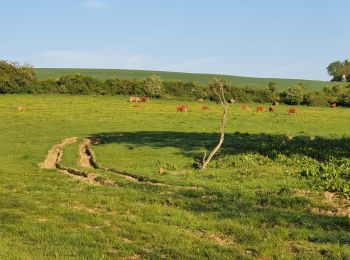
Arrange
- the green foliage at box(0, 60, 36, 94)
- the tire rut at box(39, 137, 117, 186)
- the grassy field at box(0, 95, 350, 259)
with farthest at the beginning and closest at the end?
1. the green foliage at box(0, 60, 36, 94)
2. the tire rut at box(39, 137, 117, 186)
3. the grassy field at box(0, 95, 350, 259)

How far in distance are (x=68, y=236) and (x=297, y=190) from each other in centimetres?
866

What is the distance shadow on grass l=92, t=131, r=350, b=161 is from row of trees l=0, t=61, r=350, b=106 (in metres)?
41.0

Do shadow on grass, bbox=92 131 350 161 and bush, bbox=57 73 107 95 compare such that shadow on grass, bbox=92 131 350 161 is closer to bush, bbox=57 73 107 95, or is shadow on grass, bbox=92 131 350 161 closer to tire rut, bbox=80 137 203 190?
tire rut, bbox=80 137 203 190

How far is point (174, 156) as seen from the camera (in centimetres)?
2655

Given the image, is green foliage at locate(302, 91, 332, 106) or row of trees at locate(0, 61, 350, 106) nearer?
row of trees at locate(0, 61, 350, 106)

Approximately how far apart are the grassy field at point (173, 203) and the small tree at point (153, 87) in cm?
4409

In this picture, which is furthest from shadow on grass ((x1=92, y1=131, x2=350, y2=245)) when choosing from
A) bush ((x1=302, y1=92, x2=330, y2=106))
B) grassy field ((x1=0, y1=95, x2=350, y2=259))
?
bush ((x1=302, y1=92, x2=330, y2=106))

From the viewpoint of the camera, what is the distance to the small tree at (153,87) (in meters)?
78.9

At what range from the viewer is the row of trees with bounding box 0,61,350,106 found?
77.0m

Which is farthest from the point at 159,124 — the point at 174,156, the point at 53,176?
the point at 53,176

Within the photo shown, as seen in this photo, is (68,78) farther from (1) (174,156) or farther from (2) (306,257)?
(2) (306,257)

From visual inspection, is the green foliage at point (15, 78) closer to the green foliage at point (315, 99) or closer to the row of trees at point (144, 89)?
the row of trees at point (144, 89)

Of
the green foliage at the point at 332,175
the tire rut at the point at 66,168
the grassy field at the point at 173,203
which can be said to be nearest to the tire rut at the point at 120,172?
the grassy field at the point at 173,203

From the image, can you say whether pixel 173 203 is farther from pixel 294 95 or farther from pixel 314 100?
pixel 314 100
